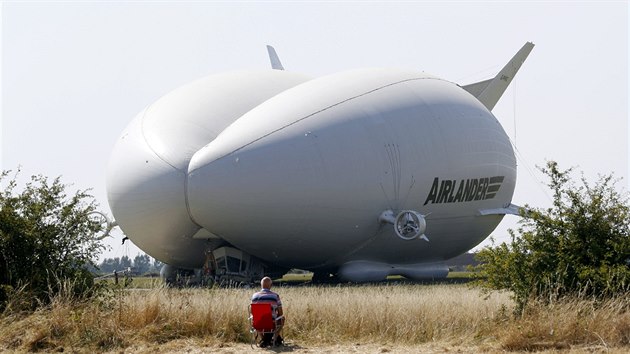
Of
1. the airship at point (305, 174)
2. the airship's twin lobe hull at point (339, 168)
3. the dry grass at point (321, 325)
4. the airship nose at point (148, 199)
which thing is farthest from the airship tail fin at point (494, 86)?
the dry grass at point (321, 325)

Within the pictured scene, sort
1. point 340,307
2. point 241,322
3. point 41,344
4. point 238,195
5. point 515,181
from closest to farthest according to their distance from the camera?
1. point 41,344
2. point 241,322
3. point 340,307
4. point 238,195
5. point 515,181

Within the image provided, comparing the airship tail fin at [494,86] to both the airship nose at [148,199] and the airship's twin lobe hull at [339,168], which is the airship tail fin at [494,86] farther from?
the airship nose at [148,199]

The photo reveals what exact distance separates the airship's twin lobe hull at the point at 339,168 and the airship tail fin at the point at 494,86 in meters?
15.0

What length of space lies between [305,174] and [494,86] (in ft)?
→ 89.9

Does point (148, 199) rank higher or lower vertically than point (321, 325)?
higher

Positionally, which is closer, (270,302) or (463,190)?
(270,302)

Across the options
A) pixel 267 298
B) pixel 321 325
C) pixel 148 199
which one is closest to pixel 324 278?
pixel 148 199

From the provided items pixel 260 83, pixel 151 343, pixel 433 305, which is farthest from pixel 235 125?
pixel 151 343

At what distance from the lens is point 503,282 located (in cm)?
1900

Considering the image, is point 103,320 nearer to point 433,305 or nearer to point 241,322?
point 241,322

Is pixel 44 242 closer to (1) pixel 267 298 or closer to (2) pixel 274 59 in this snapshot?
(1) pixel 267 298

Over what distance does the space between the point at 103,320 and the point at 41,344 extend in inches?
49.5

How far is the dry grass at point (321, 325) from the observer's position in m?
16.0

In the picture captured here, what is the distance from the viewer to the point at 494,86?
58.5m
